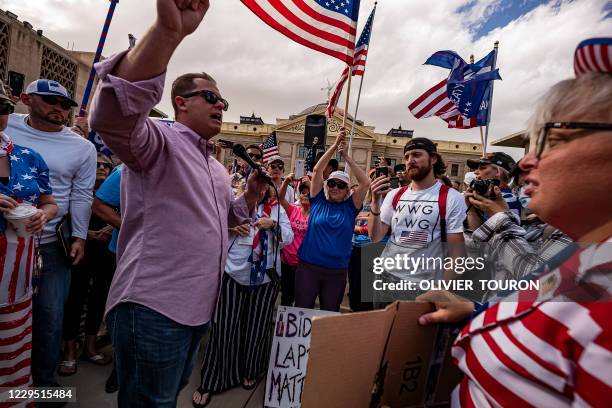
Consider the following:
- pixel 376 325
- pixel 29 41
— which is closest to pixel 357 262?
pixel 376 325

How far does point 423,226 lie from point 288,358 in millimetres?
1544

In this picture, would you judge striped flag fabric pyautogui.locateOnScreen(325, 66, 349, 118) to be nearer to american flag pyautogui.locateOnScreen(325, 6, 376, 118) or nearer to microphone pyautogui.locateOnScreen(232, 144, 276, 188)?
american flag pyautogui.locateOnScreen(325, 6, 376, 118)

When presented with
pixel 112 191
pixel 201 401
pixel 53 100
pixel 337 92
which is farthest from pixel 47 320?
pixel 337 92

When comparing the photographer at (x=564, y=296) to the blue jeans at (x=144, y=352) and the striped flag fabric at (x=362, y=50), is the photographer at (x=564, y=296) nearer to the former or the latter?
the blue jeans at (x=144, y=352)

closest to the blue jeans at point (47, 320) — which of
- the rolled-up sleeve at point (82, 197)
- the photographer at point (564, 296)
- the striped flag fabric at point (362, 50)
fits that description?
the rolled-up sleeve at point (82, 197)

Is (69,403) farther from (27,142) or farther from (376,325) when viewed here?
(376,325)

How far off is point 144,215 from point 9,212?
3.12 ft

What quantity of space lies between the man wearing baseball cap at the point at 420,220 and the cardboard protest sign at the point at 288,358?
70 centimetres

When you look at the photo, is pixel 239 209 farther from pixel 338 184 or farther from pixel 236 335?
pixel 338 184

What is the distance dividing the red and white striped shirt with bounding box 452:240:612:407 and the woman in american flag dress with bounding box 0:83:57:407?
7.22ft

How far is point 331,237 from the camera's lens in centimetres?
326

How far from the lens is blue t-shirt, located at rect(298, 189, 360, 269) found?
3.24m

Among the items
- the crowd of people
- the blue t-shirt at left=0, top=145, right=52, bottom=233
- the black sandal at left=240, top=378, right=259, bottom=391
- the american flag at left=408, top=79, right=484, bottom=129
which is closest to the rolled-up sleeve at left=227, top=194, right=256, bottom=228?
the crowd of people

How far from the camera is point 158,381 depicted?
133 centimetres
